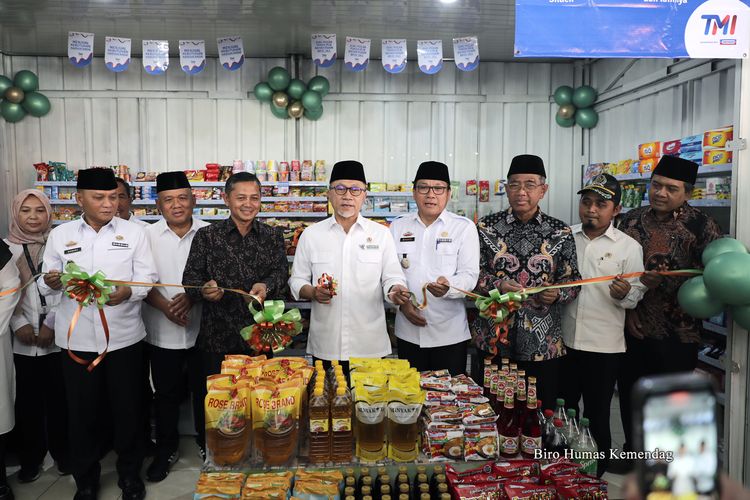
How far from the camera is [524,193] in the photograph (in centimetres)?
313

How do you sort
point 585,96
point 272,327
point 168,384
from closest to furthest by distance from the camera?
point 272,327
point 168,384
point 585,96

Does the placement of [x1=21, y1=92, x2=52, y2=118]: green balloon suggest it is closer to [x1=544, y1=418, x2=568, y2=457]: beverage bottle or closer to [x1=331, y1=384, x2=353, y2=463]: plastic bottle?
[x1=331, y1=384, x2=353, y2=463]: plastic bottle

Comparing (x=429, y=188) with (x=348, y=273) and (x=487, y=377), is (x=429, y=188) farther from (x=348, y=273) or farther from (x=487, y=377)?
(x=487, y=377)

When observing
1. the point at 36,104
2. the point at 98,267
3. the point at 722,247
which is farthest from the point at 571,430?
the point at 36,104

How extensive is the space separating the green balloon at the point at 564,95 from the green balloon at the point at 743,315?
15.0ft

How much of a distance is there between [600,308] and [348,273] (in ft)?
5.31

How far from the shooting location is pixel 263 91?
21.2ft

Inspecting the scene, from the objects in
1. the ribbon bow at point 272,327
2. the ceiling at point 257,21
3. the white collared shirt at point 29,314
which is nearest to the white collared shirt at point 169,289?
the white collared shirt at point 29,314

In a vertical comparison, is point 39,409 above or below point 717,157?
below

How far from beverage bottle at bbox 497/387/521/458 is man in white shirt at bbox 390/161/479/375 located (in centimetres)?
105

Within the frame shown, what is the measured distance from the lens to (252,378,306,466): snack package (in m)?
1.93

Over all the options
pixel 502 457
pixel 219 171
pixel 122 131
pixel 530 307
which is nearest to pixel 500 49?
pixel 219 171

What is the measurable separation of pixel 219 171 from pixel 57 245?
3.29 meters

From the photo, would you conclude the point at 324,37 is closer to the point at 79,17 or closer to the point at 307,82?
the point at 307,82
